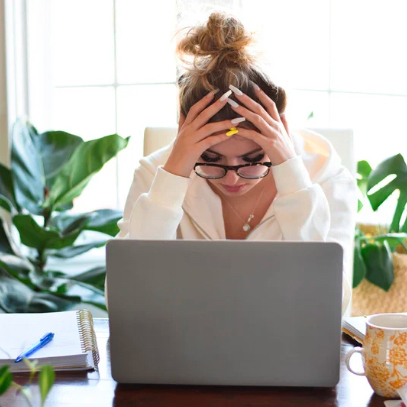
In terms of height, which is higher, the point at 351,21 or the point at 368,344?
the point at 351,21

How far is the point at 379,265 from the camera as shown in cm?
249

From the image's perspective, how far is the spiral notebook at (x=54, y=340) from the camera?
1.19 metres

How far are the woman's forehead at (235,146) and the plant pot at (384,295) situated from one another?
120 centimetres

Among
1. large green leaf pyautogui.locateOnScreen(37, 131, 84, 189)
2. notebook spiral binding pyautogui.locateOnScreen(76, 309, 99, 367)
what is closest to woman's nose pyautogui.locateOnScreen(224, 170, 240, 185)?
notebook spiral binding pyautogui.locateOnScreen(76, 309, 99, 367)

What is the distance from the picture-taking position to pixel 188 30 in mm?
1654

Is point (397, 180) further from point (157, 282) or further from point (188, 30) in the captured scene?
point (157, 282)

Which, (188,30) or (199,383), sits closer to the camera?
(199,383)

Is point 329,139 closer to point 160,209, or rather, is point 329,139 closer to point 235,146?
point 235,146

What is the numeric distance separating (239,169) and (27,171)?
1050 millimetres

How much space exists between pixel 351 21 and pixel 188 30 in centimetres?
138

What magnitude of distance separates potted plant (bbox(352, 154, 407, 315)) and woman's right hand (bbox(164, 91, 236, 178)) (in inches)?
43.2

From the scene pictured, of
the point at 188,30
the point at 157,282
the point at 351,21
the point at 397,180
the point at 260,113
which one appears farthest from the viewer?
the point at 351,21

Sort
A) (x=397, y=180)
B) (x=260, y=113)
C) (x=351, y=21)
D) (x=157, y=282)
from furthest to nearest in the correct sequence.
A: (x=351, y=21), (x=397, y=180), (x=260, y=113), (x=157, y=282)

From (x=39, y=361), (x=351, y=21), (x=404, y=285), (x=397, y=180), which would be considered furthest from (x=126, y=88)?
(x=39, y=361)
